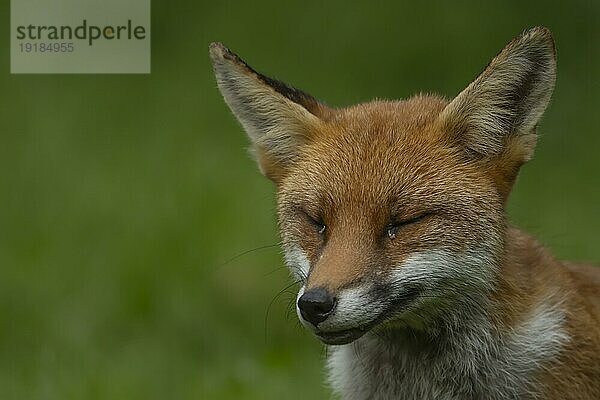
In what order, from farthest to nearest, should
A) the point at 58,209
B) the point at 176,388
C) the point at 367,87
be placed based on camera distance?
the point at 367,87 → the point at 58,209 → the point at 176,388

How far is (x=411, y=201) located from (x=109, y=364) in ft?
10.9

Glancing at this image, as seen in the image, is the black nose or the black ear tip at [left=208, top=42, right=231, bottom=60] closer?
the black nose

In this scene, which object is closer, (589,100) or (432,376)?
(432,376)

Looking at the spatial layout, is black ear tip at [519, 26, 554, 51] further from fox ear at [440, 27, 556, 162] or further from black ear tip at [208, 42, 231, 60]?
black ear tip at [208, 42, 231, 60]

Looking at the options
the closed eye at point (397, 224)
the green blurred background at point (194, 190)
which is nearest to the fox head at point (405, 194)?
the closed eye at point (397, 224)

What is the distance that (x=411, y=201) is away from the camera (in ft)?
17.1

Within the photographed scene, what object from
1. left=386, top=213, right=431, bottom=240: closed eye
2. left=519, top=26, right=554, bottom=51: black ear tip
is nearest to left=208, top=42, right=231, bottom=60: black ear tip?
left=386, top=213, right=431, bottom=240: closed eye

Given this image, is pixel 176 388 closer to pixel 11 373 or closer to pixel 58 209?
pixel 11 373

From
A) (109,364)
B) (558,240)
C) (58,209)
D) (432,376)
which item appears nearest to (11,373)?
(109,364)

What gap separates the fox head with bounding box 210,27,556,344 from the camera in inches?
200

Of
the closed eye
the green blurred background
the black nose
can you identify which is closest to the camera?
the black nose

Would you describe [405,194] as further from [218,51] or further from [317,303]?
[218,51]

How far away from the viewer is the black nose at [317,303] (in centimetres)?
489

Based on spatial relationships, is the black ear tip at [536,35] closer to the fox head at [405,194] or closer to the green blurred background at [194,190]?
the fox head at [405,194]
